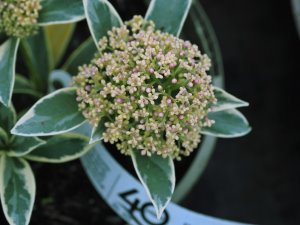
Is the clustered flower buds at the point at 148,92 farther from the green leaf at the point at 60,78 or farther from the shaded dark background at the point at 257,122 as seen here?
the shaded dark background at the point at 257,122

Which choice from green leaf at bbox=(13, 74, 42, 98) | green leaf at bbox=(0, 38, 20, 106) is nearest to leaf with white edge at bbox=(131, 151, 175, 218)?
green leaf at bbox=(0, 38, 20, 106)

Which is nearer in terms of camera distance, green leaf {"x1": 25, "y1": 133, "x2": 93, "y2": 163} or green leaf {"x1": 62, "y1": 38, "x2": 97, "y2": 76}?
green leaf {"x1": 25, "y1": 133, "x2": 93, "y2": 163}

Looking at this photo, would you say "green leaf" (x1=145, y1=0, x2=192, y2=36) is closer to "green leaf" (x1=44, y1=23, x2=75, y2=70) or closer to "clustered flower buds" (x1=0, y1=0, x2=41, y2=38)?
"clustered flower buds" (x1=0, y1=0, x2=41, y2=38)

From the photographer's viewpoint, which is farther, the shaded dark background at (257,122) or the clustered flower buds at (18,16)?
the shaded dark background at (257,122)

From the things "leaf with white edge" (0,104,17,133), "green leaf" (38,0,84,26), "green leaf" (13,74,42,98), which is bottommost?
"green leaf" (13,74,42,98)

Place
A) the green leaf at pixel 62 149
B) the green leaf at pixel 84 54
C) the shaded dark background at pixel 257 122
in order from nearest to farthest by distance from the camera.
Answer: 1. the green leaf at pixel 62 149
2. the green leaf at pixel 84 54
3. the shaded dark background at pixel 257 122

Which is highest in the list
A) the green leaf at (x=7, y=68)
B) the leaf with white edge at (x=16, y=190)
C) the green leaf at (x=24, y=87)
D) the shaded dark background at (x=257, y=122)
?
the green leaf at (x=7, y=68)

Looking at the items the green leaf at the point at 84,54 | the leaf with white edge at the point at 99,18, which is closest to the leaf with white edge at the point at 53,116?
the leaf with white edge at the point at 99,18
